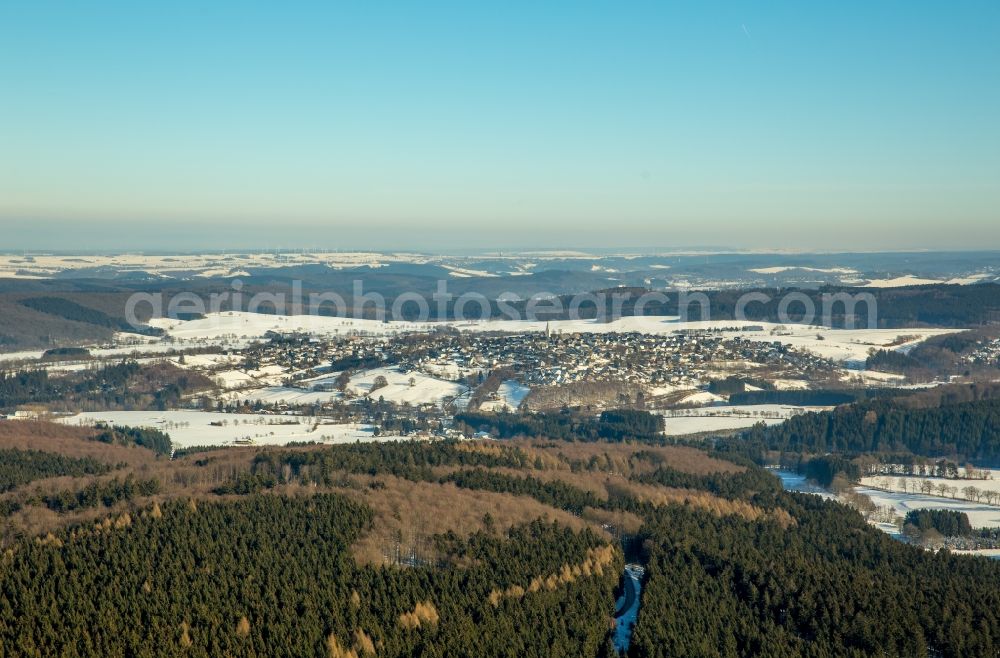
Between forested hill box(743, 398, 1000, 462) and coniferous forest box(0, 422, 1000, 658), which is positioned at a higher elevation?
coniferous forest box(0, 422, 1000, 658)

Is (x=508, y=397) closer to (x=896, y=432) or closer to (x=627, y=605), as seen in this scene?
(x=896, y=432)

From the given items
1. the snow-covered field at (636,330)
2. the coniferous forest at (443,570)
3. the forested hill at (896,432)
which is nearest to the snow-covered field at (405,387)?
the forested hill at (896,432)

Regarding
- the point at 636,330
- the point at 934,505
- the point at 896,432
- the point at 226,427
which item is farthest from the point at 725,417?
the point at 636,330

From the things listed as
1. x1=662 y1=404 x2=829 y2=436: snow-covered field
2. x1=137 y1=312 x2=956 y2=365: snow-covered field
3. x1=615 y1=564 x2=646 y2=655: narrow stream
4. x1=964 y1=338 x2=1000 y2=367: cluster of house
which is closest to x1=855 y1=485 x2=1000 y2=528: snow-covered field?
x1=662 y1=404 x2=829 y2=436: snow-covered field

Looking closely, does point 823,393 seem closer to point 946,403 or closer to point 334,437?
point 946,403

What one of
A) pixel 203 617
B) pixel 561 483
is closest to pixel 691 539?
pixel 561 483

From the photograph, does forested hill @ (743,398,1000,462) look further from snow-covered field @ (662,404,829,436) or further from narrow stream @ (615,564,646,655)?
narrow stream @ (615,564,646,655)
